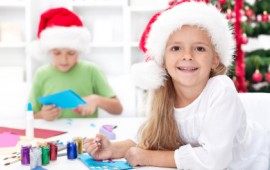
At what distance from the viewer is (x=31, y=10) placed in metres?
3.65

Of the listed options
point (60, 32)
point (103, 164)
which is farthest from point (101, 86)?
Result: point (103, 164)

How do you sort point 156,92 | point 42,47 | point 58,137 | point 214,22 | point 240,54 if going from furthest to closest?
point 240,54 → point 42,47 → point 58,137 → point 156,92 → point 214,22

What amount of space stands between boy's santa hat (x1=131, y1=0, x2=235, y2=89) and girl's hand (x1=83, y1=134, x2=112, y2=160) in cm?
25

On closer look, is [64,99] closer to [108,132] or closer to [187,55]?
A: [108,132]

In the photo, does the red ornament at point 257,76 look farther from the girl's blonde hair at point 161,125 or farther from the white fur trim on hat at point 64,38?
the girl's blonde hair at point 161,125

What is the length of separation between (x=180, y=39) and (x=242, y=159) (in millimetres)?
488

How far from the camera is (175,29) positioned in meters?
1.34

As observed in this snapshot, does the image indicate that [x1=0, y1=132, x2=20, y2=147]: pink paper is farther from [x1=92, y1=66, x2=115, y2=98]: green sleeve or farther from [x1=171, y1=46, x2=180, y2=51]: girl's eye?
[x1=92, y1=66, x2=115, y2=98]: green sleeve

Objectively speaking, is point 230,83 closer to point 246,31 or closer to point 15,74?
point 246,31

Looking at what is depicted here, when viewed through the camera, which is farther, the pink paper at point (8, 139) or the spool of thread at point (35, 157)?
the pink paper at point (8, 139)

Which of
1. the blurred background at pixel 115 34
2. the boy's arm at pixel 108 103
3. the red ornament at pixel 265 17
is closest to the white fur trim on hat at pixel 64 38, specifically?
the boy's arm at pixel 108 103

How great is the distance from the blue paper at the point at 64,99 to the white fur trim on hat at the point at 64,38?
0.55 m

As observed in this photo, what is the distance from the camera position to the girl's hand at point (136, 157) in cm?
125

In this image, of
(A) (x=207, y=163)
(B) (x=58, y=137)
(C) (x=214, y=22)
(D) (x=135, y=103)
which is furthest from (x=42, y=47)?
(A) (x=207, y=163)
